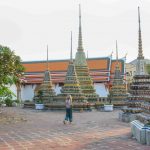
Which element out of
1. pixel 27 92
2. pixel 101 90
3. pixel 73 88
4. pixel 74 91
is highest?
pixel 101 90

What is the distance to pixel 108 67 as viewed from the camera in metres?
41.0

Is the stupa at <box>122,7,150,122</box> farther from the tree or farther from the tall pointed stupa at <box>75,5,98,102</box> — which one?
the tall pointed stupa at <box>75,5,98,102</box>

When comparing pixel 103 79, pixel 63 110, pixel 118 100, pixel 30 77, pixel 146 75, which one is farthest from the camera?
pixel 30 77

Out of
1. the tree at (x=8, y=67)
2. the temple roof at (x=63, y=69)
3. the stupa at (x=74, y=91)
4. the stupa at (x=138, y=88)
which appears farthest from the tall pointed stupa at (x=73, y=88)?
the temple roof at (x=63, y=69)

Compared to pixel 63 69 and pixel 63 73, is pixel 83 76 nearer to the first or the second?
pixel 63 73

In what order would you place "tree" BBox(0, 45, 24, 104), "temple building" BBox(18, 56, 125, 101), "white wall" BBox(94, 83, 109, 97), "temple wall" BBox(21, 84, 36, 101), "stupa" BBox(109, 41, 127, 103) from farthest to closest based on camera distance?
"temple wall" BBox(21, 84, 36, 101), "temple building" BBox(18, 56, 125, 101), "white wall" BBox(94, 83, 109, 97), "stupa" BBox(109, 41, 127, 103), "tree" BBox(0, 45, 24, 104)

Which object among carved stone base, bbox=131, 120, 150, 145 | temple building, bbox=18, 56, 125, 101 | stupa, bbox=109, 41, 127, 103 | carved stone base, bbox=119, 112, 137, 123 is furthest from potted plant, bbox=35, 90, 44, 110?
carved stone base, bbox=131, 120, 150, 145

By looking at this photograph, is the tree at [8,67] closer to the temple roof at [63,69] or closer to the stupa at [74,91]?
the stupa at [74,91]

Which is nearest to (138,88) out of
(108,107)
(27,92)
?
(108,107)

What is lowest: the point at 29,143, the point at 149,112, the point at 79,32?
the point at 29,143

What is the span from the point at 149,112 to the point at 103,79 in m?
29.8

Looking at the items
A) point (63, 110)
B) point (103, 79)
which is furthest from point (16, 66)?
point (103, 79)

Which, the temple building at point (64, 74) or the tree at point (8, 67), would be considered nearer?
the tree at point (8, 67)

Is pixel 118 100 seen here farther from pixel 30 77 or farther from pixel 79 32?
pixel 30 77
